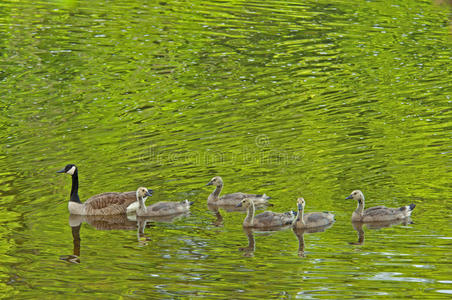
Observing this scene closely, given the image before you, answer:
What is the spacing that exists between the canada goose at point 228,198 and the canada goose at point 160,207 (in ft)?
2.00

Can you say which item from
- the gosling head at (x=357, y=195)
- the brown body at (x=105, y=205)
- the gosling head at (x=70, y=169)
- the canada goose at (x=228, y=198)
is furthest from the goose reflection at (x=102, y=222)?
the gosling head at (x=357, y=195)

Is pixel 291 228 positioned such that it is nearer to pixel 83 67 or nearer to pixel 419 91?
pixel 419 91

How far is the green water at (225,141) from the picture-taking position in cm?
1548

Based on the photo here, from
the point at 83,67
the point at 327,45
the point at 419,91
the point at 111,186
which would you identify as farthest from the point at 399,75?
the point at 111,186

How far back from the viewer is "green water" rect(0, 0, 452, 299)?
15.5m

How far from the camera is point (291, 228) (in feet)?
60.3

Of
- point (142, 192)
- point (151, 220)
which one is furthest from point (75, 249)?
point (142, 192)

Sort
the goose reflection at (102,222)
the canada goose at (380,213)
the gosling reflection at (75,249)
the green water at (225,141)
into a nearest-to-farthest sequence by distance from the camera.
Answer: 1. the green water at (225,141)
2. the gosling reflection at (75,249)
3. the canada goose at (380,213)
4. the goose reflection at (102,222)

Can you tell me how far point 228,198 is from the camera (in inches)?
771

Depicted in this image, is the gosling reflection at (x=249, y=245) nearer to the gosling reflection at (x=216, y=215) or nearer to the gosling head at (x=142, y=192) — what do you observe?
the gosling reflection at (x=216, y=215)

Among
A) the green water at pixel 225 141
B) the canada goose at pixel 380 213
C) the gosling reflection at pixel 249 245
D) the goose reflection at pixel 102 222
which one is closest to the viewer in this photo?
the green water at pixel 225 141

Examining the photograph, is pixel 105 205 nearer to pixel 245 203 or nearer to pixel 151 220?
pixel 151 220

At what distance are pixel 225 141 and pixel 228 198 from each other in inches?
173

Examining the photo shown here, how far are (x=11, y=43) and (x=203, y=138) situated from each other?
14.8m
